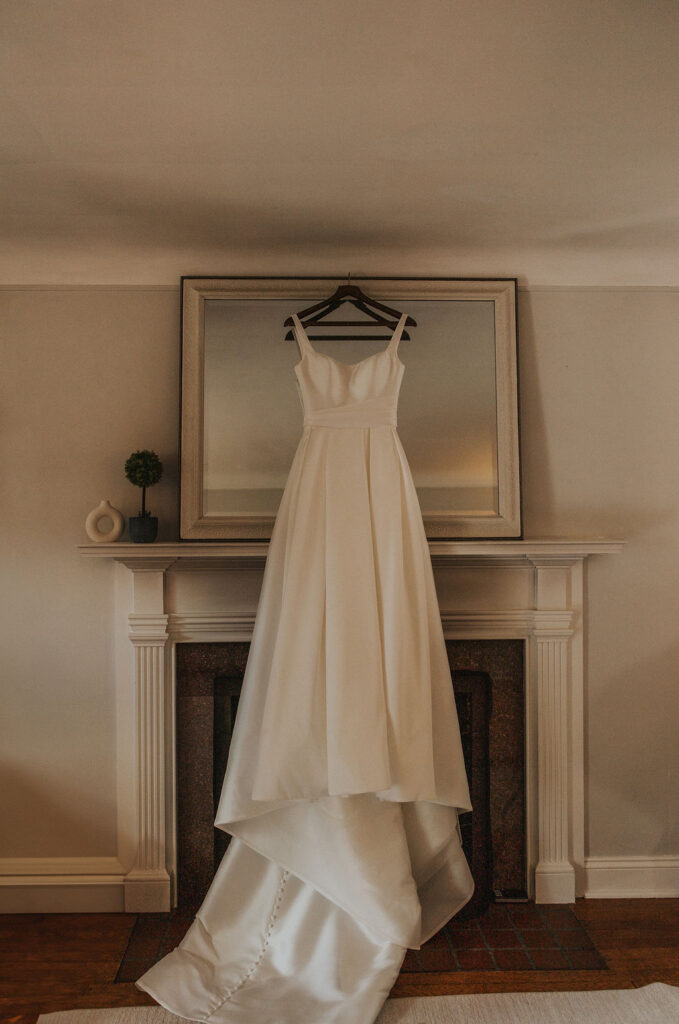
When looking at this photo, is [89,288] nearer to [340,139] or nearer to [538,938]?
[340,139]

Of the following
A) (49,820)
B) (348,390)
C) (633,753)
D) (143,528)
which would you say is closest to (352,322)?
(348,390)

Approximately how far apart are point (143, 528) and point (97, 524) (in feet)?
0.58

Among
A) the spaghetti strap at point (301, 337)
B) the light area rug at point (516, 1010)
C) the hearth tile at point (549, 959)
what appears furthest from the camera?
the spaghetti strap at point (301, 337)

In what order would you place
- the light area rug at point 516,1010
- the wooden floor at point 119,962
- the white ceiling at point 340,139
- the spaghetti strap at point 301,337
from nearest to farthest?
the white ceiling at point 340,139, the light area rug at point 516,1010, the wooden floor at point 119,962, the spaghetti strap at point 301,337

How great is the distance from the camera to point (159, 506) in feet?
8.81

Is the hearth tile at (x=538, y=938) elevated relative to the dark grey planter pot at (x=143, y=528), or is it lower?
lower

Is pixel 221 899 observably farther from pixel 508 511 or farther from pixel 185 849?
pixel 508 511

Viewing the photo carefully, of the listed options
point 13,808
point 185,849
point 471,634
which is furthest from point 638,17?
point 13,808

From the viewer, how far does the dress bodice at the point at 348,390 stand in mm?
2412

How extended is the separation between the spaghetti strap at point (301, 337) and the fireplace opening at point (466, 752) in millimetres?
1028

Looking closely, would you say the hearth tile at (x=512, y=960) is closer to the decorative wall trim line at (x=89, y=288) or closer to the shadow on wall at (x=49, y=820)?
the shadow on wall at (x=49, y=820)

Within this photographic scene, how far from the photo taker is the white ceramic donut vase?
2551mm

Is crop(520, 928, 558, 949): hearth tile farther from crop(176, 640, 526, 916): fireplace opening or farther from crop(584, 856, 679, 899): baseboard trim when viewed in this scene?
crop(584, 856, 679, 899): baseboard trim

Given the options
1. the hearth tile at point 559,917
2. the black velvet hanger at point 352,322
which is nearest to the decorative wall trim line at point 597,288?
the black velvet hanger at point 352,322
